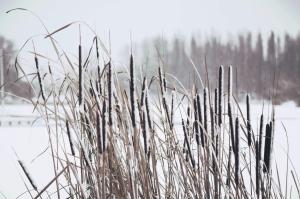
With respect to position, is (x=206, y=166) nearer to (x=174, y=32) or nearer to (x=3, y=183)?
(x=3, y=183)

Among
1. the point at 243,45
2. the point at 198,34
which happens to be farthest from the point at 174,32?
the point at 243,45

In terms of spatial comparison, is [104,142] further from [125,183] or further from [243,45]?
[243,45]

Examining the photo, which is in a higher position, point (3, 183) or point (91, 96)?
point (91, 96)

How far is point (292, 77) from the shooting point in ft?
59.1

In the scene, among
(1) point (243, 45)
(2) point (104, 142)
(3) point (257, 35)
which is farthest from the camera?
(3) point (257, 35)

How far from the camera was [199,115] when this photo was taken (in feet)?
1.55

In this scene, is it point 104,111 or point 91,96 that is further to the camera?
point 91,96

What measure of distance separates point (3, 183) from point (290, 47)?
58.7 feet

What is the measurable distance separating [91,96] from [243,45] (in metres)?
19.6

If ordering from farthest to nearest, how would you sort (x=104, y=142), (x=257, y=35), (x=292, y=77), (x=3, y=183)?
(x=257, y=35) < (x=292, y=77) < (x=3, y=183) < (x=104, y=142)

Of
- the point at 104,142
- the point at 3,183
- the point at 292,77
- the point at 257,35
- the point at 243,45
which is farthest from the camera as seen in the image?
the point at 257,35

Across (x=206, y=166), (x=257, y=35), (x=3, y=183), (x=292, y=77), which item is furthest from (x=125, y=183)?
(x=257, y=35)

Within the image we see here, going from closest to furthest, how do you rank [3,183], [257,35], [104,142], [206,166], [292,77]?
[104,142]
[206,166]
[3,183]
[292,77]
[257,35]

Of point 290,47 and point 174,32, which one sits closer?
point 290,47
